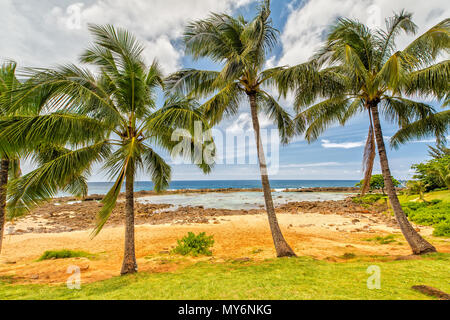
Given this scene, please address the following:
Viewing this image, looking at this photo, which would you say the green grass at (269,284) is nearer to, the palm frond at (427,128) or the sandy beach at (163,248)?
the sandy beach at (163,248)

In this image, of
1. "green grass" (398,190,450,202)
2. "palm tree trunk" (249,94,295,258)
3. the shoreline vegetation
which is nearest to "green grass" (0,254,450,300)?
the shoreline vegetation

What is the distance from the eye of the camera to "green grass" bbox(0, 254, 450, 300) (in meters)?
3.22

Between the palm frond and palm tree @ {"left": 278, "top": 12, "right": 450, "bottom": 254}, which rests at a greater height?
palm tree @ {"left": 278, "top": 12, "right": 450, "bottom": 254}

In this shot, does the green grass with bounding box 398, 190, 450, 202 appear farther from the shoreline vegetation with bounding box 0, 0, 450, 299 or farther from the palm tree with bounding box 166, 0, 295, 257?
the palm tree with bounding box 166, 0, 295, 257

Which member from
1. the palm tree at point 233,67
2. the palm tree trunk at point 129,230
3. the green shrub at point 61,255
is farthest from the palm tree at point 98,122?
the green shrub at point 61,255

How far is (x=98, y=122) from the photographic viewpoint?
4.80m

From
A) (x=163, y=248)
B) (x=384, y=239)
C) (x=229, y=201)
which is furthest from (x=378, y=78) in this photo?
(x=229, y=201)

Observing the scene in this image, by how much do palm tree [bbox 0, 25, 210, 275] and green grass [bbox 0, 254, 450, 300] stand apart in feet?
4.31

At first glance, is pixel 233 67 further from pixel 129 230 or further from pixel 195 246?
pixel 195 246

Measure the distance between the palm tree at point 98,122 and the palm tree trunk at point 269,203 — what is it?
90.7 inches

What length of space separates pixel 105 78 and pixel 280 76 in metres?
5.28
